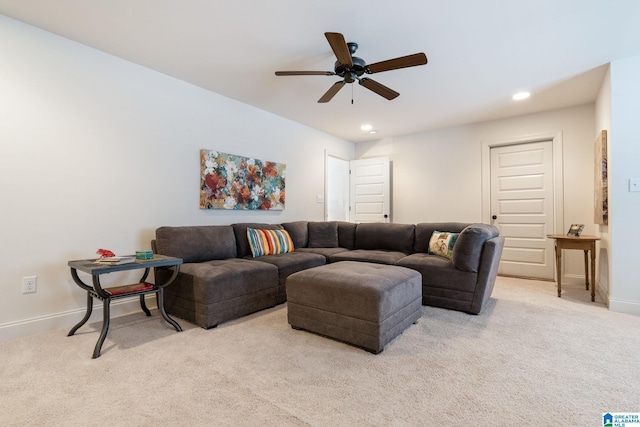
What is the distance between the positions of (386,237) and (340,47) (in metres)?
2.70

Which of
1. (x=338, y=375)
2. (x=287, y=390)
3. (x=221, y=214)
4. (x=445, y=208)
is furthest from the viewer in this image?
(x=445, y=208)

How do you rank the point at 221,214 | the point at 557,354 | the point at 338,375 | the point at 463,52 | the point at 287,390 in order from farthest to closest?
1. the point at 221,214
2. the point at 463,52
3. the point at 557,354
4. the point at 338,375
5. the point at 287,390

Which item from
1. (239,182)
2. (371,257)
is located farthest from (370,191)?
(239,182)

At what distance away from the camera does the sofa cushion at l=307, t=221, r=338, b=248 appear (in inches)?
178

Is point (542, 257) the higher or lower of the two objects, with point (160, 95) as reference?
lower

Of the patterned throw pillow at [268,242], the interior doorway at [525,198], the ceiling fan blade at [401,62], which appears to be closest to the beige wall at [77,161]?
the patterned throw pillow at [268,242]

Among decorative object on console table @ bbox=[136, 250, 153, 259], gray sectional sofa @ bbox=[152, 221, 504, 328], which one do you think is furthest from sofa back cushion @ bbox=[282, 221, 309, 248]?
decorative object on console table @ bbox=[136, 250, 153, 259]

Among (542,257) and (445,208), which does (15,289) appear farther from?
(542,257)

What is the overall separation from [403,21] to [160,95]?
7.94 feet

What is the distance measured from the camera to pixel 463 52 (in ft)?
8.88

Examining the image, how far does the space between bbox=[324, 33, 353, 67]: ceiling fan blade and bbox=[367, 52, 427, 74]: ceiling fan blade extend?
0.20 metres

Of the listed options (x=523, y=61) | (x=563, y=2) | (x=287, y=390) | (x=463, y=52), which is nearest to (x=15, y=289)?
(x=287, y=390)

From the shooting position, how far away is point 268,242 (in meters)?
3.65

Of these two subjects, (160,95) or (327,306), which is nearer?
(327,306)
